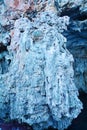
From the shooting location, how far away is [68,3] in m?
9.70

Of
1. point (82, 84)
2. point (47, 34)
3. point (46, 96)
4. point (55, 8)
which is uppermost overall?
point (55, 8)

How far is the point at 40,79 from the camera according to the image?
8211mm

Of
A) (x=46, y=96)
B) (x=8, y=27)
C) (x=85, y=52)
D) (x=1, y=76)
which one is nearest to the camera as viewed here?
(x=46, y=96)

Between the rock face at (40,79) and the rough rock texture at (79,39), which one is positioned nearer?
the rock face at (40,79)

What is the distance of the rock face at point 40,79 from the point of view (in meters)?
8.08

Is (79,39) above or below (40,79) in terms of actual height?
above

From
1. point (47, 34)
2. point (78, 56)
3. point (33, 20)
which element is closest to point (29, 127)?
point (47, 34)

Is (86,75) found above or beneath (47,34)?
beneath

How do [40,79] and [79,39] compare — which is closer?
[40,79]

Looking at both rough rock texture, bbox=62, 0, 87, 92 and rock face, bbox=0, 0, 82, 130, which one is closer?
rock face, bbox=0, 0, 82, 130

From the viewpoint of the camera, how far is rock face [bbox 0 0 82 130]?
26.5 feet

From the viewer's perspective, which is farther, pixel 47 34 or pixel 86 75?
pixel 86 75

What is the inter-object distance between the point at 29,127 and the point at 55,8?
4.16 m

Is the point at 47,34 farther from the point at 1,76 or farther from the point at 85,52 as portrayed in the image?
Result: the point at 85,52
